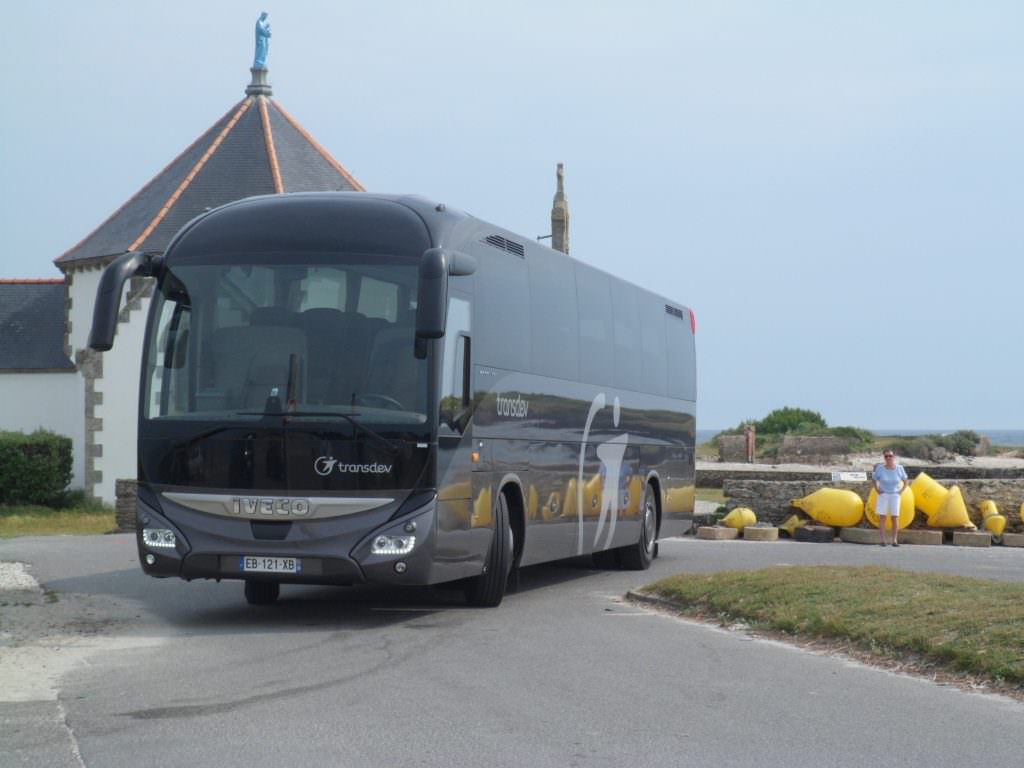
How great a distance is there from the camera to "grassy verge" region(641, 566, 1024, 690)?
438 inches

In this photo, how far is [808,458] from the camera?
178 ft

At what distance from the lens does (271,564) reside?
12969mm

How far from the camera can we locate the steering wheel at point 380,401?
42.9 ft

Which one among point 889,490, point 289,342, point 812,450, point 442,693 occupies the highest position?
point 812,450

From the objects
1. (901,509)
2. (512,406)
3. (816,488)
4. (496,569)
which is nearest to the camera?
(496,569)

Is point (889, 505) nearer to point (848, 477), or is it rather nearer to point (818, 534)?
point (818, 534)

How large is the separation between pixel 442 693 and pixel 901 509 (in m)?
19.2

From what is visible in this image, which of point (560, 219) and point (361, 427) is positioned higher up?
point (560, 219)

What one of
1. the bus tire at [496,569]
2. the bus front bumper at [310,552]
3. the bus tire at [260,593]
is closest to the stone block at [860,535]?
the bus tire at [496,569]

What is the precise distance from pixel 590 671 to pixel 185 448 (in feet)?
14.4

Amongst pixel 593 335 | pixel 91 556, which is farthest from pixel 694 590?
pixel 91 556

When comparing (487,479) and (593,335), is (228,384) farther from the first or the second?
(593,335)

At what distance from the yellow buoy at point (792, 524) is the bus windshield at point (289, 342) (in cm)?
1645

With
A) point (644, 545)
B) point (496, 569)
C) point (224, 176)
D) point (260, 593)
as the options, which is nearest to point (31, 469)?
point (224, 176)
